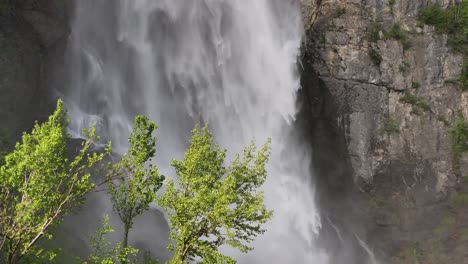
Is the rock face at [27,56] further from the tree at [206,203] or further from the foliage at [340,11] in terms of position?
the foliage at [340,11]

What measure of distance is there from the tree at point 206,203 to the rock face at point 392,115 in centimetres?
2337

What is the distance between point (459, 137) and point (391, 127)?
5385 millimetres

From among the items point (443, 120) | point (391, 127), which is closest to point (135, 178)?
point (391, 127)

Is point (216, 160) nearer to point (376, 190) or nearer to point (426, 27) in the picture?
point (376, 190)

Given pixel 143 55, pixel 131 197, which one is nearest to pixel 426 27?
pixel 143 55

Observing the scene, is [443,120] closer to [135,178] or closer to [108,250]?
[135,178]

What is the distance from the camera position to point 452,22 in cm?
3819

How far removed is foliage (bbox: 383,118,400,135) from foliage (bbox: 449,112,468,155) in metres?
4.22

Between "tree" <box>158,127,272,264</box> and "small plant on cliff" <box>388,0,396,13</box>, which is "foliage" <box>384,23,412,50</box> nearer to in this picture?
"small plant on cliff" <box>388,0,396,13</box>

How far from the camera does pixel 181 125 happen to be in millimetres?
36094

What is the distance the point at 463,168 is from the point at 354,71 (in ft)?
38.0

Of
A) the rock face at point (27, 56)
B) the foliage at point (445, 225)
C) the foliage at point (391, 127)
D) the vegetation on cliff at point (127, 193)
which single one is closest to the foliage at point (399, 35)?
the foliage at point (391, 127)

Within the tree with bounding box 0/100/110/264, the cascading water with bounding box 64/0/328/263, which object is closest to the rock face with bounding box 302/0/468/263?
the cascading water with bounding box 64/0/328/263

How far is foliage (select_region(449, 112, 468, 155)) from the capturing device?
3597 centimetres
